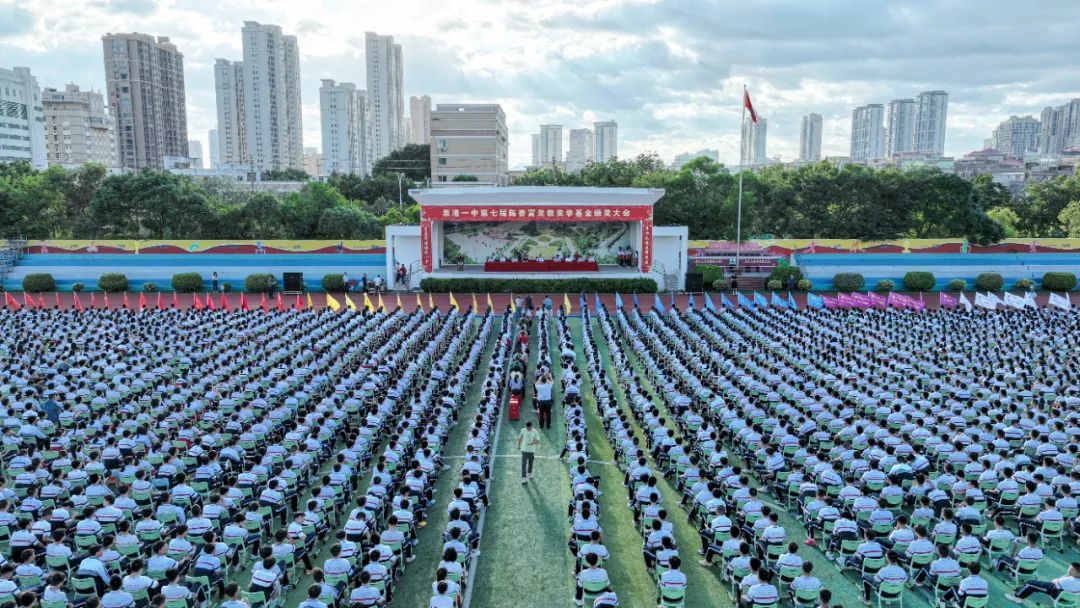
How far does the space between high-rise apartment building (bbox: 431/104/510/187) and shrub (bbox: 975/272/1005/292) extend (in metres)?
62.7

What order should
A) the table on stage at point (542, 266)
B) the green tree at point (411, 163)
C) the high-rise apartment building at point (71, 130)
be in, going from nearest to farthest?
the table on stage at point (542, 266)
the green tree at point (411, 163)
the high-rise apartment building at point (71, 130)

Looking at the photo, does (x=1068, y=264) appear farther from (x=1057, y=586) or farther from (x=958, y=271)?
(x=1057, y=586)

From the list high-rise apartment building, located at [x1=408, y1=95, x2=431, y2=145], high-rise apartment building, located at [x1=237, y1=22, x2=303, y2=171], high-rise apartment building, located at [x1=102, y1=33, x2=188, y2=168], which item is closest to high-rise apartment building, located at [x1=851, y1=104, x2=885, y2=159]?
high-rise apartment building, located at [x1=408, y1=95, x2=431, y2=145]

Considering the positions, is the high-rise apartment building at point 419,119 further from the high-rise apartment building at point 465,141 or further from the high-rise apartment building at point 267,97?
the high-rise apartment building at point 465,141

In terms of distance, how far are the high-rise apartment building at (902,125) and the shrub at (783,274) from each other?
173 m

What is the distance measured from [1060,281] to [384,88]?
145 m

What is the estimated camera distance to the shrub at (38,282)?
33.7m

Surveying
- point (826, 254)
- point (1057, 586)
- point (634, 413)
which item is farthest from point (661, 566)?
point (826, 254)

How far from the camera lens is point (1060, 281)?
3372cm

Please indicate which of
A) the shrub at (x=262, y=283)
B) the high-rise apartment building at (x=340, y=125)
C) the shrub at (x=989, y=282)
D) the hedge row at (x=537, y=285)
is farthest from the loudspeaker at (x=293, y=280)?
the high-rise apartment building at (x=340, y=125)

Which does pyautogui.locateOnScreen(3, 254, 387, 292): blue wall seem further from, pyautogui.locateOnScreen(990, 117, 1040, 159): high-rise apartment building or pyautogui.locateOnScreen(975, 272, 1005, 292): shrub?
pyautogui.locateOnScreen(990, 117, 1040, 159): high-rise apartment building

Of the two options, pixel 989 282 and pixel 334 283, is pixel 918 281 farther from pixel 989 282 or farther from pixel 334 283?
pixel 334 283

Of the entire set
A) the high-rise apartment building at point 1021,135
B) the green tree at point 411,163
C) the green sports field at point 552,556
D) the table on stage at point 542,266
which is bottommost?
the green sports field at point 552,556

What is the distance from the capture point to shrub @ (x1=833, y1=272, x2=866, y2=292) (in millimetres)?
34000
